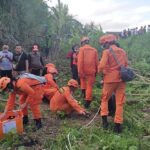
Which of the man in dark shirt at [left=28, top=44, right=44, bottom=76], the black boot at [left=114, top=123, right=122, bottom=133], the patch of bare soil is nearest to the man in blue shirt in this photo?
the man in dark shirt at [left=28, top=44, right=44, bottom=76]

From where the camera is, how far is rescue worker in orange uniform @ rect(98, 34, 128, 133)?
7090 mm

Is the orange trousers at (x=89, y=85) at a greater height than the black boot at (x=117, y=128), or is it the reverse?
the orange trousers at (x=89, y=85)

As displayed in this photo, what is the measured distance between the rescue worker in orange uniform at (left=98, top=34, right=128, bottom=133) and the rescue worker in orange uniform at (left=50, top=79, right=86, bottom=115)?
862 millimetres

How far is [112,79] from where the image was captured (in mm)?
7086

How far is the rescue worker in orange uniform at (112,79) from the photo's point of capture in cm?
709

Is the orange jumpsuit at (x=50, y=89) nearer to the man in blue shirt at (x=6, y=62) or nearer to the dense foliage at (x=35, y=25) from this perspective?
the man in blue shirt at (x=6, y=62)

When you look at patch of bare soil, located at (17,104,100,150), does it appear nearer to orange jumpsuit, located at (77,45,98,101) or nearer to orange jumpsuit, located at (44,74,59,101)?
orange jumpsuit, located at (44,74,59,101)

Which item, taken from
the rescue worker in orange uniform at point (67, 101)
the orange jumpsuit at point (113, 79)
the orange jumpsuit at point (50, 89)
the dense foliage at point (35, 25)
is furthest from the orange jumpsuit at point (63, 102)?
the dense foliage at point (35, 25)

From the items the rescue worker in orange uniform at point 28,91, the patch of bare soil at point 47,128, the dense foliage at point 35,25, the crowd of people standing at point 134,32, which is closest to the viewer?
the patch of bare soil at point 47,128

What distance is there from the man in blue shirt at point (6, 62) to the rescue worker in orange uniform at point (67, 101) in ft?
8.38

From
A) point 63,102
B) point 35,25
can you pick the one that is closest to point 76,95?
point 63,102

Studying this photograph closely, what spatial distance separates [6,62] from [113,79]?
425 centimetres

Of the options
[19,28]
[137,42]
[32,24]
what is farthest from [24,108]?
[137,42]

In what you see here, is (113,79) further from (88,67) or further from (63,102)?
(88,67)
